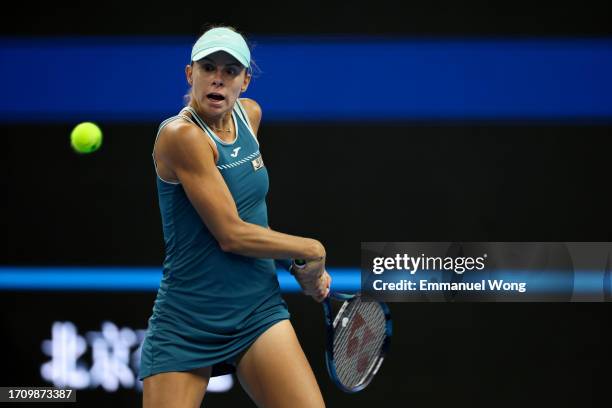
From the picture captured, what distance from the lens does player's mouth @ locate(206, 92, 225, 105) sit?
2.48m

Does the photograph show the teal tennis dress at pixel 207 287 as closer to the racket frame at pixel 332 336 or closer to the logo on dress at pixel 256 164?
the logo on dress at pixel 256 164

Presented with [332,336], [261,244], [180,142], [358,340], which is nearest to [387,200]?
[358,340]

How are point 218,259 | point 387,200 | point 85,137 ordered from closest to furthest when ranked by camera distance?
point 218,259 < point 85,137 < point 387,200

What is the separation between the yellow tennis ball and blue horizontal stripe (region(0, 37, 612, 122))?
0.20 meters

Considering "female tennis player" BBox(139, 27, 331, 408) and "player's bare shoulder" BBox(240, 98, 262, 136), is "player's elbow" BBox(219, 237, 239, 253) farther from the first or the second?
"player's bare shoulder" BBox(240, 98, 262, 136)

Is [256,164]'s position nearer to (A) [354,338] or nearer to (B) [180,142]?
(B) [180,142]

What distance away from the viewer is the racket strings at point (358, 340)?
9.48 feet

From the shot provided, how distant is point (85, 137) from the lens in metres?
3.85

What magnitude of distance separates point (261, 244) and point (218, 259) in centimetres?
14

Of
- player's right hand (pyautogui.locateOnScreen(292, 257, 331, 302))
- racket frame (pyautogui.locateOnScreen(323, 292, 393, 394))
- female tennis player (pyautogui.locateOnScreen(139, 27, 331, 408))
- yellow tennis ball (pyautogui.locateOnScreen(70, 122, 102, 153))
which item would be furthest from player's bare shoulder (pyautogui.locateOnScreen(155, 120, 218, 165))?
yellow tennis ball (pyautogui.locateOnScreen(70, 122, 102, 153))

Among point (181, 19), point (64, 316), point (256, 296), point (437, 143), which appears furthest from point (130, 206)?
point (256, 296)

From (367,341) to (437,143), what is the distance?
1.20 metres

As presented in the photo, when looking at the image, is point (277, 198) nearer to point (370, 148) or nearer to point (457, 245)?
point (370, 148)

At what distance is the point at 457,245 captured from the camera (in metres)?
4.04
